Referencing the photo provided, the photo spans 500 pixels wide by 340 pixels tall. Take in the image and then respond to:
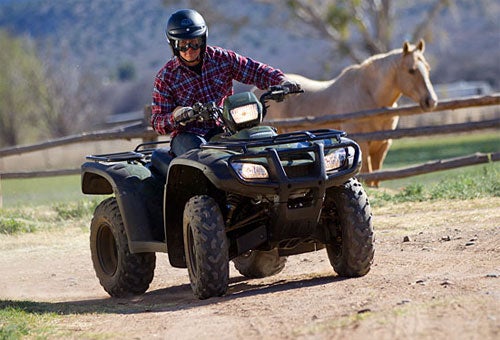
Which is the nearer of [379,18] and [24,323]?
[24,323]

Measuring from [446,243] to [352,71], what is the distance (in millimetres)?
8417

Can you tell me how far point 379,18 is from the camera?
1328 inches

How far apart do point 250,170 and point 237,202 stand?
613 millimetres

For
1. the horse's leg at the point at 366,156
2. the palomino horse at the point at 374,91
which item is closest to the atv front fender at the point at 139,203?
the horse's leg at the point at 366,156

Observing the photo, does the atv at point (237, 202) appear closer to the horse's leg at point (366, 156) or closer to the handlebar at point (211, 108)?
the handlebar at point (211, 108)

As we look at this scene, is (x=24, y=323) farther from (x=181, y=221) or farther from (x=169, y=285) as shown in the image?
(x=169, y=285)

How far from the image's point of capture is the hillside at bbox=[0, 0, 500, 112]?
71938mm

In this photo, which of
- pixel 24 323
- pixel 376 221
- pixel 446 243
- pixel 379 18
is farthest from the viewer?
pixel 379 18

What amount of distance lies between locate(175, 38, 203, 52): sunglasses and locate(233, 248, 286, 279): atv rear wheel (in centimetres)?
160

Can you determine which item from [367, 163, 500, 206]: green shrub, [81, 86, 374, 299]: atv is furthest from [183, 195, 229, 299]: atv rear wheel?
[367, 163, 500, 206]: green shrub

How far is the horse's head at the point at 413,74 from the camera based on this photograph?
15.8 m

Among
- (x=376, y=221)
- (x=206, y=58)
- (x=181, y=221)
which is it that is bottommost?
(x=376, y=221)

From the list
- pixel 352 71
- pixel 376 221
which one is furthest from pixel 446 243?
pixel 352 71

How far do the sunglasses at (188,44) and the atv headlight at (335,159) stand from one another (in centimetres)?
132
